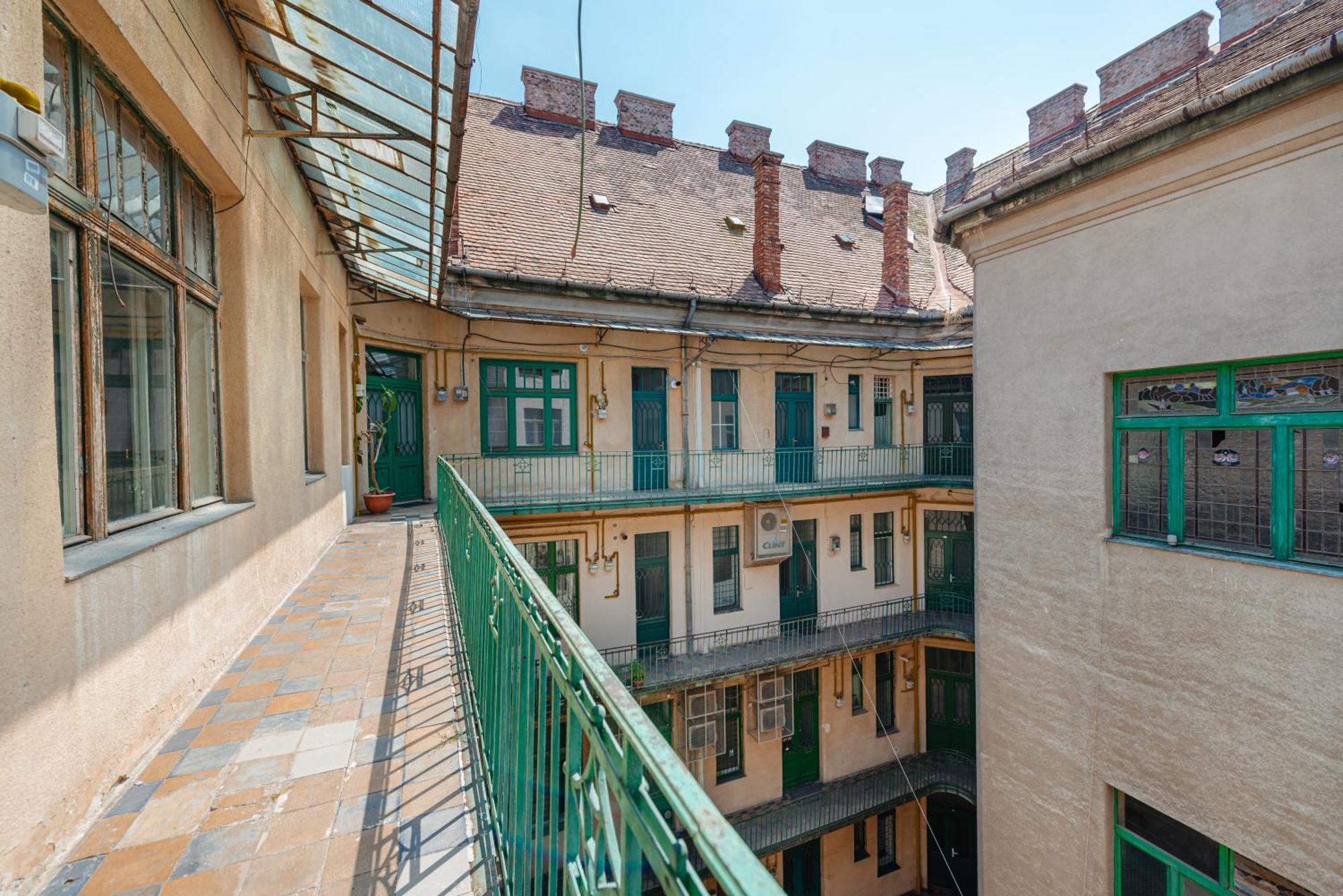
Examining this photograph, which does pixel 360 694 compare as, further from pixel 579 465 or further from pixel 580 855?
pixel 579 465

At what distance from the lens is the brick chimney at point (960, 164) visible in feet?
56.5

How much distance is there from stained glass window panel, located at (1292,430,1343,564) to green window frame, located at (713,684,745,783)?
357 inches

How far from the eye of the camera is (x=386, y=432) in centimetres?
1041

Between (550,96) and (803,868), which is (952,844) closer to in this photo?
(803,868)

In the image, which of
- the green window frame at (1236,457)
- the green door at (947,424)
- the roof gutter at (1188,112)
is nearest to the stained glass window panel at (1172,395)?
the green window frame at (1236,457)

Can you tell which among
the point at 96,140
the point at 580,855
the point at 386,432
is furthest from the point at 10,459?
the point at 386,432

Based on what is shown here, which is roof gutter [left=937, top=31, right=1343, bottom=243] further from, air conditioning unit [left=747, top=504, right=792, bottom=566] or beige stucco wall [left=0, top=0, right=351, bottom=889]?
beige stucco wall [left=0, top=0, right=351, bottom=889]

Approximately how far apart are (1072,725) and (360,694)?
277 inches

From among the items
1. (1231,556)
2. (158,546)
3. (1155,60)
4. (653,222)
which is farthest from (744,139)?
(158,546)

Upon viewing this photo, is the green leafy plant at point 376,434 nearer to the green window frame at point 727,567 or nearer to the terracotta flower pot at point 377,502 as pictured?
the terracotta flower pot at point 377,502

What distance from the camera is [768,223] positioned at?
12609 mm

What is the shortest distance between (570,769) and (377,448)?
9802 mm

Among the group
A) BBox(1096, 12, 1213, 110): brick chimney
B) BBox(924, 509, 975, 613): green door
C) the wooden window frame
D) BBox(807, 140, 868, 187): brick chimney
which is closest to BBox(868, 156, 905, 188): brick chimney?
BBox(807, 140, 868, 187): brick chimney

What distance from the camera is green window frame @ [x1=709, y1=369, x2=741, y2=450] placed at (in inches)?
498
